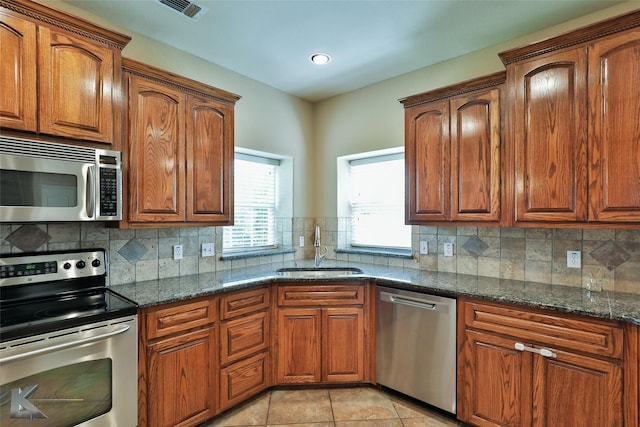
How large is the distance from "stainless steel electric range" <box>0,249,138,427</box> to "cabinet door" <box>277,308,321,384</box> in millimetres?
1096

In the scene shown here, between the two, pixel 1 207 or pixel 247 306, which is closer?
pixel 1 207

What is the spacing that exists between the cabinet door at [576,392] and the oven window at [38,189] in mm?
2721

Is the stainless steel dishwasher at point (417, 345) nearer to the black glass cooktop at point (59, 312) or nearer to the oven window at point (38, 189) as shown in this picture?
the black glass cooktop at point (59, 312)

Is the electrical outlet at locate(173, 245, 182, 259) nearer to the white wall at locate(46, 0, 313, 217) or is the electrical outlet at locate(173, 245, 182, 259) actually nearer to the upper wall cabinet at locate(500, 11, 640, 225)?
the white wall at locate(46, 0, 313, 217)

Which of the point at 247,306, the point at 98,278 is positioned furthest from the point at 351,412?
the point at 98,278

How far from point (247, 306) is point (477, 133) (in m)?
2.06

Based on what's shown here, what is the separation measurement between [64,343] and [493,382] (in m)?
2.33

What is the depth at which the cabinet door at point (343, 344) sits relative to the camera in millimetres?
2623

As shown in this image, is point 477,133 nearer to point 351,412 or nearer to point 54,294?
point 351,412

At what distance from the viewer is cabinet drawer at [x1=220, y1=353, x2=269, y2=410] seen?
2.28 m

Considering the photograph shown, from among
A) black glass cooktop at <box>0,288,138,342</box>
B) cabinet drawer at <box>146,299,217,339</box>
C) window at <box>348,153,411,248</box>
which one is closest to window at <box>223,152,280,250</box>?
window at <box>348,153,411,248</box>

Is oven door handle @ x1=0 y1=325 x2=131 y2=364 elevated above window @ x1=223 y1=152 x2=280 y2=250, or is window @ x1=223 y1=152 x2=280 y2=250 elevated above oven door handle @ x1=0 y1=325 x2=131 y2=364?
window @ x1=223 y1=152 x2=280 y2=250

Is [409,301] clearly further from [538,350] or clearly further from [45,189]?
[45,189]

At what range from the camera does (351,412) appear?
2350mm
